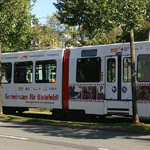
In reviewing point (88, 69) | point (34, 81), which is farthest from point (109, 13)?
point (34, 81)

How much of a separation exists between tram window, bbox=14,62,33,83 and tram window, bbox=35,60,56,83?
1.67ft

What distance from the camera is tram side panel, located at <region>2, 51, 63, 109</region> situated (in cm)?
1700

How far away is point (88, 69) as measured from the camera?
1609cm

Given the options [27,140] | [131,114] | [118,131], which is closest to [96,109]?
[131,114]

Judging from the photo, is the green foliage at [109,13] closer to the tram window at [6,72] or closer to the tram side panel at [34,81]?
the tram side panel at [34,81]

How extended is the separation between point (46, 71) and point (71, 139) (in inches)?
289

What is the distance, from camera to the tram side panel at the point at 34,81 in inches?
669

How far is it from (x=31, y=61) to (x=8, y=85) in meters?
2.17

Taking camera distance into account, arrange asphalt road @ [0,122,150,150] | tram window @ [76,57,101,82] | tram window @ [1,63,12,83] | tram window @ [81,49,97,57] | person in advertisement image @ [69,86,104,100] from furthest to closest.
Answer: tram window @ [1,63,12,83], tram window @ [81,49,97,57], tram window @ [76,57,101,82], person in advertisement image @ [69,86,104,100], asphalt road @ [0,122,150,150]

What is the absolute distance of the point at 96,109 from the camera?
15.6 m

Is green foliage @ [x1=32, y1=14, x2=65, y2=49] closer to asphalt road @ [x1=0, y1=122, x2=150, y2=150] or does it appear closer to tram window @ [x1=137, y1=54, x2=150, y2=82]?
tram window @ [x1=137, y1=54, x2=150, y2=82]

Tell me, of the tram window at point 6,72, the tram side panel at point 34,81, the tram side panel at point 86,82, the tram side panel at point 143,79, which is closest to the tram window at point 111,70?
the tram side panel at point 86,82

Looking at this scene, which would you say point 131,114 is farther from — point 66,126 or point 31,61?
point 31,61

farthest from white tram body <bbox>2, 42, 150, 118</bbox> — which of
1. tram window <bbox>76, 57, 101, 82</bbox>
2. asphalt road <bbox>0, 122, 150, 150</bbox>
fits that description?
asphalt road <bbox>0, 122, 150, 150</bbox>
